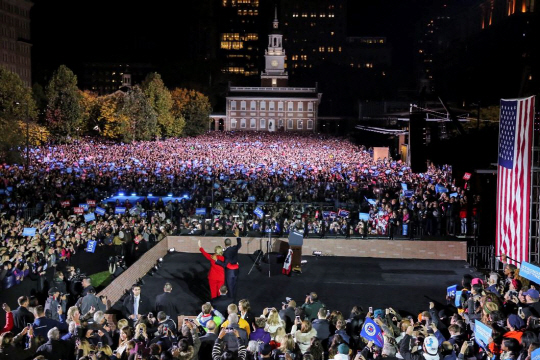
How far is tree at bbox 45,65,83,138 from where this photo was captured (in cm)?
6347

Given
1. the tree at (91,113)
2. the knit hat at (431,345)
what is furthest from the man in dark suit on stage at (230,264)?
the tree at (91,113)

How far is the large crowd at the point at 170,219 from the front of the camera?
29.9 ft

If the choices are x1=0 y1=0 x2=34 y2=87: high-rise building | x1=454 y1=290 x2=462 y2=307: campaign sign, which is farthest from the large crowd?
x1=0 y1=0 x2=34 y2=87: high-rise building

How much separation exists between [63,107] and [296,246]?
52794 millimetres

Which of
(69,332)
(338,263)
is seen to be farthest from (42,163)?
(69,332)

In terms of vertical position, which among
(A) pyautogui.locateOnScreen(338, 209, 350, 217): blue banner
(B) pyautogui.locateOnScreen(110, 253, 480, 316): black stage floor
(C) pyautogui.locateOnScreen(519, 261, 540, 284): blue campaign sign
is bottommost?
(B) pyautogui.locateOnScreen(110, 253, 480, 316): black stage floor

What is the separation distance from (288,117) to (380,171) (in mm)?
80773

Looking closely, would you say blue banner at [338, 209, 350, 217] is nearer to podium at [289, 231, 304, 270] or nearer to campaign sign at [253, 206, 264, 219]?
campaign sign at [253, 206, 264, 219]

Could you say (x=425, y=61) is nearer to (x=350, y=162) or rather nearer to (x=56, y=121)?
(x=56, y=121)

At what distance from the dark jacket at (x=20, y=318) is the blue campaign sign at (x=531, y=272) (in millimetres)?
8825

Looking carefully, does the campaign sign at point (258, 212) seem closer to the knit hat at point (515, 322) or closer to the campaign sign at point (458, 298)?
the campaign sign at point (458, 298)

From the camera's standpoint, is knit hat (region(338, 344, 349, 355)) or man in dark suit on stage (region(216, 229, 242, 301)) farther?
man in dark suit on stage (region(216, 229, 242, 301))

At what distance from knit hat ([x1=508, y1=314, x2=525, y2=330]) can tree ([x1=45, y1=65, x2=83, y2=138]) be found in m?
59.4

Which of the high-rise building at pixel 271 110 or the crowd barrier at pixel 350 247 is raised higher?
the high-rise building at pixel 271 110
